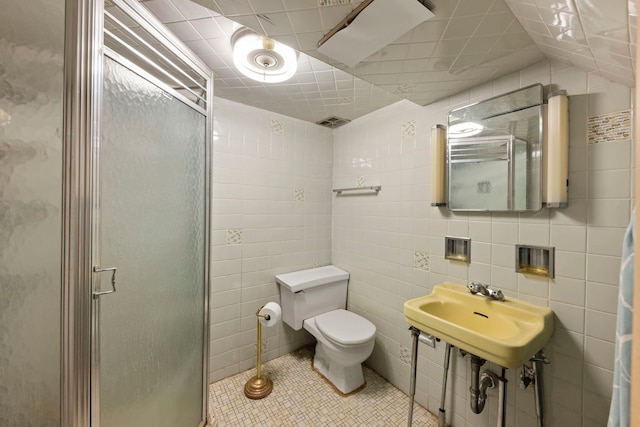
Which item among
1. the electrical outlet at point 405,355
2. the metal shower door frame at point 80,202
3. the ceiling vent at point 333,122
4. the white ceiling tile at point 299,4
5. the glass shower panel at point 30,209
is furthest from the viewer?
the ceiling vent at point 333,122

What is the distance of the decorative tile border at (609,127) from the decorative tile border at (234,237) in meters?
1.95

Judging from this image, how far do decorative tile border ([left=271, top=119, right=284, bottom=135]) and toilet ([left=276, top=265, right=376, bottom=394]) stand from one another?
47.6 inches

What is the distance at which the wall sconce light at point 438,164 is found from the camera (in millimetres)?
1364

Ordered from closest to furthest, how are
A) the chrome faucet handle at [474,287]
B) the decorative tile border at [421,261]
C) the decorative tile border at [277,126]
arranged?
the chrome faucet handle at [474,287], the decorative tile border at [421,261], the decorative tile border at [277,126]

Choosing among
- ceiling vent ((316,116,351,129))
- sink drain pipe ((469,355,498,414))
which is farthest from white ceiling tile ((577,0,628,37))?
ceiling vent ((316,116,351,129))

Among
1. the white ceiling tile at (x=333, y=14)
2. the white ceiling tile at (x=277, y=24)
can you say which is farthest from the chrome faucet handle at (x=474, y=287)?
the white ceiling tile at (x=277, y=24)

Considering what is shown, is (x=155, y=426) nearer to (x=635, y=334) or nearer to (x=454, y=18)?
(x=635, y=334)

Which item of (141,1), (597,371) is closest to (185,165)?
(141,1)

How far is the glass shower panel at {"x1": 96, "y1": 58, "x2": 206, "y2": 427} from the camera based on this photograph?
2.66 ft

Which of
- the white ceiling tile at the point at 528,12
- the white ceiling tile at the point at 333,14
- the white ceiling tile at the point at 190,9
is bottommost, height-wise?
the white ceiling tile at the point at 528,12

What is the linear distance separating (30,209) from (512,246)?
1.78 meters

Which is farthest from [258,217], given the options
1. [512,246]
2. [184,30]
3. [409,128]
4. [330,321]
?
[512,246]

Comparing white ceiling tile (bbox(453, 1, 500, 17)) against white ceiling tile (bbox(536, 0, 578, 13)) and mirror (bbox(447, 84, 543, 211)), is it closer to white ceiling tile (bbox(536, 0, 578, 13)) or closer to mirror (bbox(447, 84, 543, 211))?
white ceiling tile (bbox(536, 0, 578, 13))

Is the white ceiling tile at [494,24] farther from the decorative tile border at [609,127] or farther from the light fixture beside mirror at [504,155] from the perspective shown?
the decorative tile border at [609,127]
